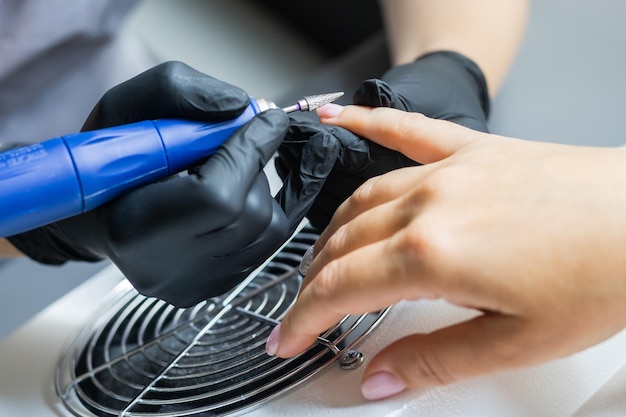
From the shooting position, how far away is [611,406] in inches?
18.4

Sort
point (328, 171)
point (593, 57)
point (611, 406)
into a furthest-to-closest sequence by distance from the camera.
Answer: point (593, 57), point (328, 171), point (611, 406)

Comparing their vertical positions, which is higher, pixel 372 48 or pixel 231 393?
pixel 372 48

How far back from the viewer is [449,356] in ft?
1.48

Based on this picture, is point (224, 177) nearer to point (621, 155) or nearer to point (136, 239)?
point (136, 239)

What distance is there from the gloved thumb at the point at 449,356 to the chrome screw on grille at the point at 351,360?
37mm

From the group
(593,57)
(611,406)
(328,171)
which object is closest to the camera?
(611,406)

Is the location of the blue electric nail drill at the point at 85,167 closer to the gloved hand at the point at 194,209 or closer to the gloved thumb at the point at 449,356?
the gloved hand at the point at 194,209

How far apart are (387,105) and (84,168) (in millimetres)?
307

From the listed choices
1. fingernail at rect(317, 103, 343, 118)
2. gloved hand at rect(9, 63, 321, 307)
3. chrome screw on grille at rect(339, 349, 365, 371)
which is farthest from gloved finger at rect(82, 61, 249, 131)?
chrome screw on grille at rect(339, 349, 365, 371)

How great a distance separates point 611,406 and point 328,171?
30 cm

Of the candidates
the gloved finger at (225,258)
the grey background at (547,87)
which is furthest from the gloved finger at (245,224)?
the grey background at (547,87)

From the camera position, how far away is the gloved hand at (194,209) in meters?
0.50

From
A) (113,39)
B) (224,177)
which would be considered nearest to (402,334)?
(224,177)

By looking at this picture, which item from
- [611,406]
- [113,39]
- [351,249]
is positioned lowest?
[611,406]
